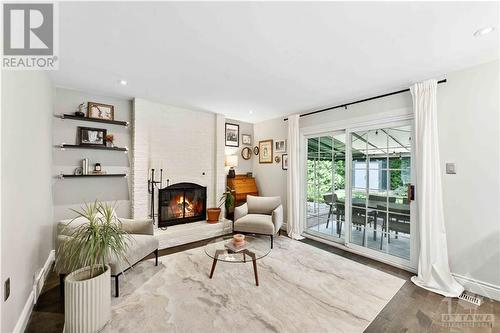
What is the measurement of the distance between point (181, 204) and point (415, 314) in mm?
3734

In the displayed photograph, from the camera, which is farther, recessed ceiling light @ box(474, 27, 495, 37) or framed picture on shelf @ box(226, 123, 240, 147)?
framed picture on shelf @ box(226, 123, 240, 147)

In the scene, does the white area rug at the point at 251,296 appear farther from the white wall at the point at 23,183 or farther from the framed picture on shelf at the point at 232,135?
the framed picture on shelf at the point at 232,135

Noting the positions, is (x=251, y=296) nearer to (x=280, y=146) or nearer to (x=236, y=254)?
(x=236, y=254)

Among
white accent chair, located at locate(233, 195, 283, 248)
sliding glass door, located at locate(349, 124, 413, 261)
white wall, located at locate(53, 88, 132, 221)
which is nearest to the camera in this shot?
sliding glass door, located at locate(349, 124, 413, 261)

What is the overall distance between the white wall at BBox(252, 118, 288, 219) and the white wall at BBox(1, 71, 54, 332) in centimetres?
383

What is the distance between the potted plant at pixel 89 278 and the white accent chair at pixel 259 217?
212 centimetres

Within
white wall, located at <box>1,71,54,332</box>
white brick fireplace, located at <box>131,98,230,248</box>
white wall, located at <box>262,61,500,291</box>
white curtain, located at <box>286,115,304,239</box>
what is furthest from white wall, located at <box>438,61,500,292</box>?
white wall, located at <box>1,71,54,332</box>

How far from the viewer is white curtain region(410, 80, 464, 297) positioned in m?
2.58

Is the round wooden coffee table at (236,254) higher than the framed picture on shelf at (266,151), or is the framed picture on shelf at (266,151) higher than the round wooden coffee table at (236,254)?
the framed picture on shelf at (266,151)

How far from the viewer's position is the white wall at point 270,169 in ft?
15.8

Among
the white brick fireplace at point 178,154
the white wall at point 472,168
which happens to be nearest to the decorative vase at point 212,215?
the white brick fireplace at point 178,154

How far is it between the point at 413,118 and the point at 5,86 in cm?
419

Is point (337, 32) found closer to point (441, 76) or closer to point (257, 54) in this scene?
point (257, 54)

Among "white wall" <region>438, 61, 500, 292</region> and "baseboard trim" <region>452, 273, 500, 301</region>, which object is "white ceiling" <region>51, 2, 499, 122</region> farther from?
"baseboard trim" <region>452, 273, 500, 301</region>
